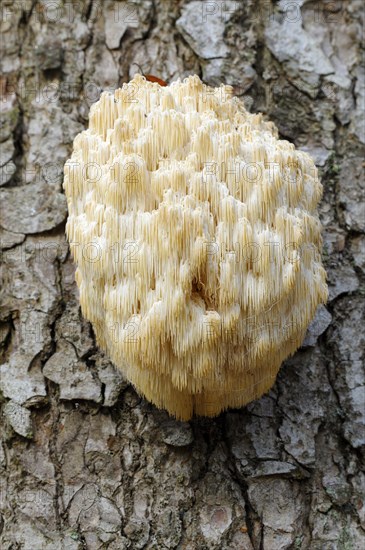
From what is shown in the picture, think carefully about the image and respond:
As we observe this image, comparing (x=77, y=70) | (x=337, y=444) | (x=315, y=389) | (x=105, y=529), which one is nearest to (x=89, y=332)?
(x=105, y=529)

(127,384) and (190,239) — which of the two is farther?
(127,384)

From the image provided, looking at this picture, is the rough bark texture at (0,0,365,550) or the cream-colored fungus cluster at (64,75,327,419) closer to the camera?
the cream-colored fungus cluster at (64,75,327,419)

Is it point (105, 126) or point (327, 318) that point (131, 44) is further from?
point (327, 318)

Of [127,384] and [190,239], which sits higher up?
[190,239]

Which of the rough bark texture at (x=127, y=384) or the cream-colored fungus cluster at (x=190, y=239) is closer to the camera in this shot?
the cream-colored fungus cluster at (x=190, y=239)
